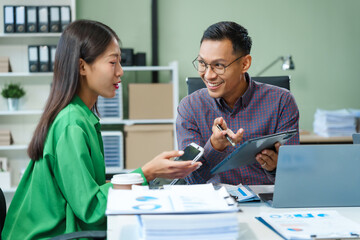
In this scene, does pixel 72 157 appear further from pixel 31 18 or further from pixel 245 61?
pixel 31 18

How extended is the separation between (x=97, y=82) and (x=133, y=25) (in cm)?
263

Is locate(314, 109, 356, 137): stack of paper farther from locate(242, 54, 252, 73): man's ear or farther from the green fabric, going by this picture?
the green fabric

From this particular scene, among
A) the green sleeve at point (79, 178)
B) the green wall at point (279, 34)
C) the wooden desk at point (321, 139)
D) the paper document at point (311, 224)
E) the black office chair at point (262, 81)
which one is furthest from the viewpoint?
the green wall at point (279, 34)

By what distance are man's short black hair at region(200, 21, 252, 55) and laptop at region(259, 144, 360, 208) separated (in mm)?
804

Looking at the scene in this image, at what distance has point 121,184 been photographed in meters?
1.19

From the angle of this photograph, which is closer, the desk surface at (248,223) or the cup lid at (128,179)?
the desk surface at (248,223)

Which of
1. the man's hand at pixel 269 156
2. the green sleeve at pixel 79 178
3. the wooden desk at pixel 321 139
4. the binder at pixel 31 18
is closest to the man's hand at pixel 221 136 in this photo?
the man's hand at pixel 269 156

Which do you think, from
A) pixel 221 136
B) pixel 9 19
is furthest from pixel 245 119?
pixel 9 19

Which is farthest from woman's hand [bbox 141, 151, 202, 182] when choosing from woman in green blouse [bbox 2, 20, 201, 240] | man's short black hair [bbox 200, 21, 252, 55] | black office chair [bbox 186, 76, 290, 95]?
black office chair [bbox 186, 76, 290, 95]

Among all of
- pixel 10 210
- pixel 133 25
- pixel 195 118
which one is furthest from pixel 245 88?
pixel 133 25

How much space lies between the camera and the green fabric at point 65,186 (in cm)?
120

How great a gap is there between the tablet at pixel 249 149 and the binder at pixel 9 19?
283cm

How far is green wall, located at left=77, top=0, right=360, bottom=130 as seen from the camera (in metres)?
3.99

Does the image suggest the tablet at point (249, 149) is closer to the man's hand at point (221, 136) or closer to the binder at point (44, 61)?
the man's hand at point (221, 136)
